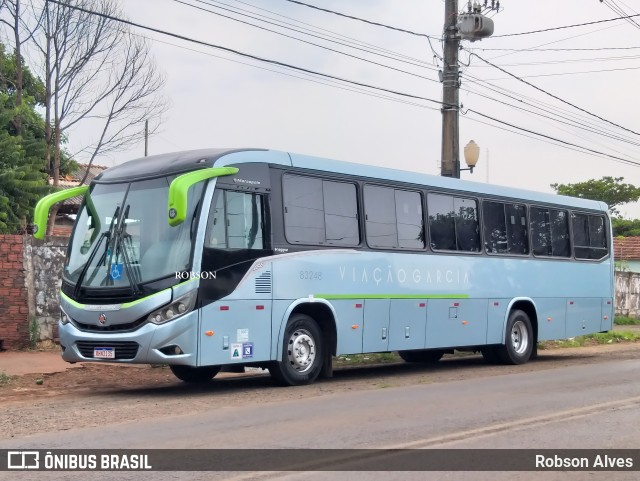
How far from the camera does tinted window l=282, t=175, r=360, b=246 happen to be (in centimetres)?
1388

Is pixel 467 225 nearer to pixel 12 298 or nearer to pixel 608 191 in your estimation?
pixel 12 298

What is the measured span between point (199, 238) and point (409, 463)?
5.26 m

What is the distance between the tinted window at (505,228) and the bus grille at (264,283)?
6097mm

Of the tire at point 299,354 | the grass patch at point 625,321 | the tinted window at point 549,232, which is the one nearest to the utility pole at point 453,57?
the tinted window at point 549,232

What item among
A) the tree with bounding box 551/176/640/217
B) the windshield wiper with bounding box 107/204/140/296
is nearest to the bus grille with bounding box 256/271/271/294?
the windshield wiper with bounding box 107/204/140/296

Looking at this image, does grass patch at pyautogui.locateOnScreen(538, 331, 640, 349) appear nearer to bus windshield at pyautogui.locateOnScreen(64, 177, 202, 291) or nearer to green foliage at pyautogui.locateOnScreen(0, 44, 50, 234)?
green foliage at pyautogui.locateOnScreen(0, 44, 50, 234)

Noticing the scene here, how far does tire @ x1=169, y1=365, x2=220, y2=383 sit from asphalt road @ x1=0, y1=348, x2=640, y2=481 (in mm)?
1648

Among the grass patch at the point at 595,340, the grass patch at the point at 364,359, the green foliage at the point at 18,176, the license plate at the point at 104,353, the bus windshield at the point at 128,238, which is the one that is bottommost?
the grass patch at the point at 364,359

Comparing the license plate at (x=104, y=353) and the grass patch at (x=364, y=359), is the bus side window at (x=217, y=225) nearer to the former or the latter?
the license plate at (x=104, y=353)

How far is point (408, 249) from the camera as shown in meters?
16.1

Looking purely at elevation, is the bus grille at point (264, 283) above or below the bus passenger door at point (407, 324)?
above

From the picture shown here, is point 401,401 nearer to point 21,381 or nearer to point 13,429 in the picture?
point 13,429

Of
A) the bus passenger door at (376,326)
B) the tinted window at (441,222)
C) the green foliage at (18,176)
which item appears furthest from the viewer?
the green foliage at (18,176)

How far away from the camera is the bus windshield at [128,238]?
12.3 metres
